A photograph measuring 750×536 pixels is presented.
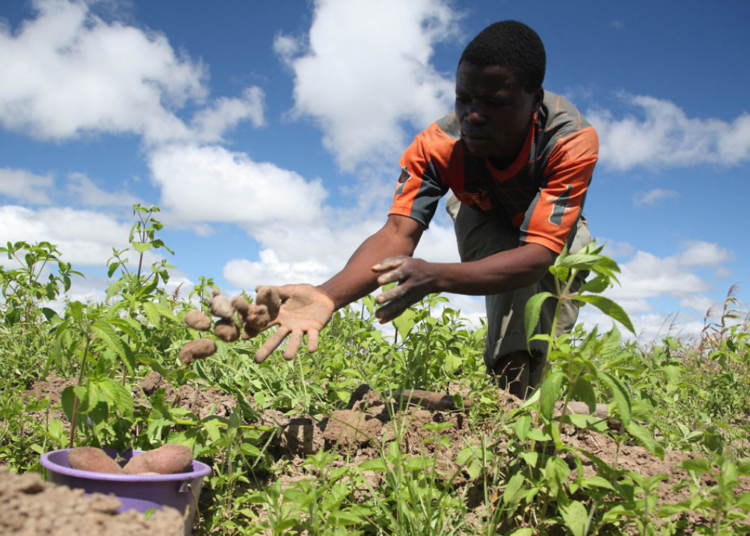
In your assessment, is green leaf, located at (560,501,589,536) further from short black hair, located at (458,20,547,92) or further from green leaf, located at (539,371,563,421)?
short black hair, located at (458,20,547,92)

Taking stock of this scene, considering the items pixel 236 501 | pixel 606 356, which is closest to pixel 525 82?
pixel 606 356

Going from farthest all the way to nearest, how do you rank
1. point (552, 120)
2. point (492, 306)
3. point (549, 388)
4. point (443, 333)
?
point (492, 306)
point (443, 333)
point (552, 120)
point (549, 388)

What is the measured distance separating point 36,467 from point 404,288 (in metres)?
1.40

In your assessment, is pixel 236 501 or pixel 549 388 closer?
pixel 549 388

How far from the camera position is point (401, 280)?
2.10 meters

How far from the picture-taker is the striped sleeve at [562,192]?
2561 mm

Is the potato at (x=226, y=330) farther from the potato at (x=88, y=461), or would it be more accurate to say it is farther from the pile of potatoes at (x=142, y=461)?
the potato at (x=88, y=461)

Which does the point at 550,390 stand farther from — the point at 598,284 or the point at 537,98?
the point at 537,98

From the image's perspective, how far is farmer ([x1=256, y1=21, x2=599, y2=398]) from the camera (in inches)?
88.9

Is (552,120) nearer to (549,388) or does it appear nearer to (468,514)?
(549,388)

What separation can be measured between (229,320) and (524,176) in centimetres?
169

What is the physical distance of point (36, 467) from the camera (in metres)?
1.94

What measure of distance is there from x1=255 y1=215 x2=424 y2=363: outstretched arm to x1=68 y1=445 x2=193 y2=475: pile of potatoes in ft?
1.32

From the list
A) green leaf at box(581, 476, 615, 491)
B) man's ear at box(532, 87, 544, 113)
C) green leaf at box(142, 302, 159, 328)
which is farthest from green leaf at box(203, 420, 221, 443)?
man's ear at box(532, 87, 544, 113)
